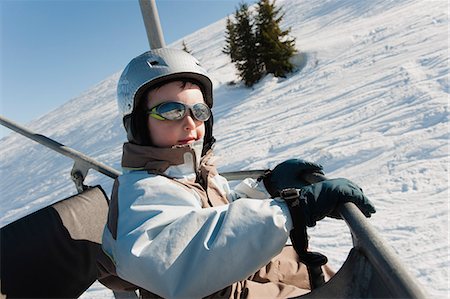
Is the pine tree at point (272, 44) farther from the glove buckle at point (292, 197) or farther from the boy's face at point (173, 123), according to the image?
the glove buckle at point (292, 197)

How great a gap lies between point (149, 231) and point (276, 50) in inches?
626

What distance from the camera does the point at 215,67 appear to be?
73.6 feet

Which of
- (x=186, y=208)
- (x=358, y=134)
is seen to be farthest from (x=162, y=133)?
(x=358, y=134)

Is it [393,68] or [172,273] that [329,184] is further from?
[393,68]

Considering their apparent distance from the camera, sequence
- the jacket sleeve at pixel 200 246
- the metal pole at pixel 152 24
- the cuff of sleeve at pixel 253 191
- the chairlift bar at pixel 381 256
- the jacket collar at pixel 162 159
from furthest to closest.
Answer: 1. the metal pole at pixel 152 24
2. the cuff of sleeve at pixel 253 191
3. the jacket collar at pixel 162 159
4. the jacket sleeve at pixel 200 246
5. the chairlift bar at pixel 381 256

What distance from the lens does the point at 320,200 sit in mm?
1312

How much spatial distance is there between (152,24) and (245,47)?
14934 millimetres

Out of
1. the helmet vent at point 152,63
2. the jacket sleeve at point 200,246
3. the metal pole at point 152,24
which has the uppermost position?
the metal pole at point 152,24

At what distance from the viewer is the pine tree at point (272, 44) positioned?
1623 cm

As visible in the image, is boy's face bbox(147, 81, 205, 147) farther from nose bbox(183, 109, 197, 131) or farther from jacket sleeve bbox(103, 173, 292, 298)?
jacket sleeve bbox(103, 173, 292, 298)

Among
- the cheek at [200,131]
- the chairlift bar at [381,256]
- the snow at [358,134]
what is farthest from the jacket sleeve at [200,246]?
the snow at [358,134]

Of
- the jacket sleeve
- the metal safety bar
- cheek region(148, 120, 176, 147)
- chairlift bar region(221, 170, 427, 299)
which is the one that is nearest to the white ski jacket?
the jacket sleeve

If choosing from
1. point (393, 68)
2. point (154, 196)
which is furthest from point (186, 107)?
point (393, 68)

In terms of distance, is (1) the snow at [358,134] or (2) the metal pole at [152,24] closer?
(2) the metal pole at [152,24]
